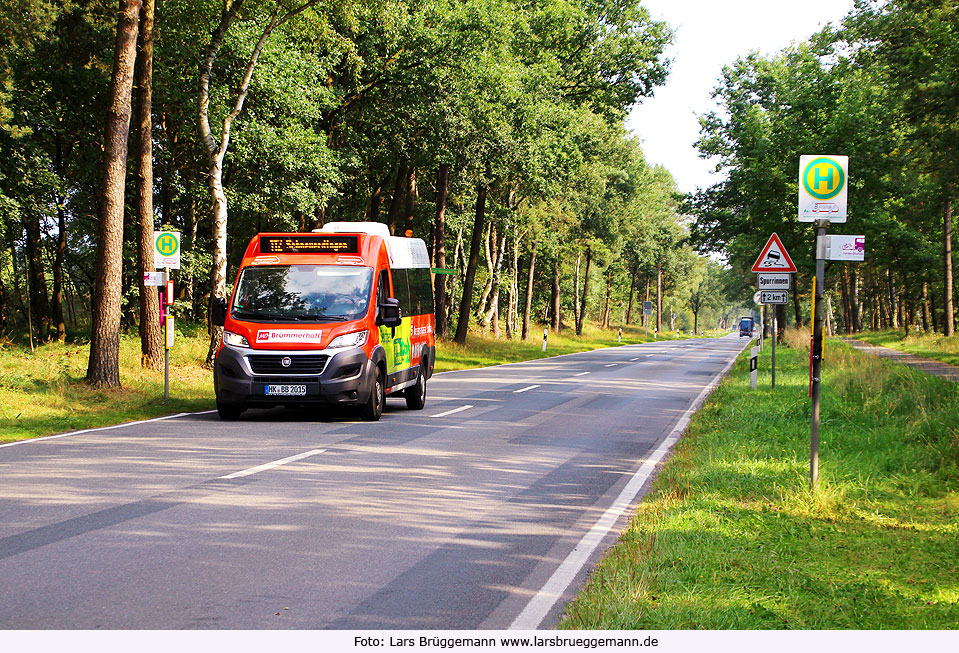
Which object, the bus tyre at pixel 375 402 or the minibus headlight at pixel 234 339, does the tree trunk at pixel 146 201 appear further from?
the bus tyre at pixel 375 402

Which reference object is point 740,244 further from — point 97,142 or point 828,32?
point 97,142

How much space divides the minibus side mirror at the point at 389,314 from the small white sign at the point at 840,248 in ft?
24.8

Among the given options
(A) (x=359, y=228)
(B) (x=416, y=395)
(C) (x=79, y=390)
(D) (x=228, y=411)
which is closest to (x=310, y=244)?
(A) (x=359, y=228)

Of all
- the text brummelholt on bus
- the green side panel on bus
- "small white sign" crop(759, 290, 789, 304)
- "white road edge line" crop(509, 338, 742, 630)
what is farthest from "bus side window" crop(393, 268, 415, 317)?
"small white sign" crop(759, 290, 789, 304)

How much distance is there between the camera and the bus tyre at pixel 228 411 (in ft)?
46.1

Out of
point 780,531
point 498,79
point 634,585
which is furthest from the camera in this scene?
point 498,79

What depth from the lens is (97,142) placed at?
30.1 meters

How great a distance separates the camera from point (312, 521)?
740 cm

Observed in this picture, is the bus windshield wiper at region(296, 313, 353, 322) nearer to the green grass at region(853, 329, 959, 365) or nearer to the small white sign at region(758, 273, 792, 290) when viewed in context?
the small white sign at region(758, 273, 792, 290)

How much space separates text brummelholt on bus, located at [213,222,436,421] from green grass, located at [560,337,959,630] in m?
5.05

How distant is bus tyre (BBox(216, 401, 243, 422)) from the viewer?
1406cm

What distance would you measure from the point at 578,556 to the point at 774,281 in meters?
14.8
